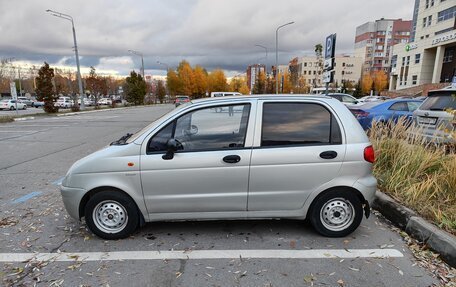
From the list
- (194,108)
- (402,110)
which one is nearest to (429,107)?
(402,110)

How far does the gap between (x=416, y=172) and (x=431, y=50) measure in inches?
2261

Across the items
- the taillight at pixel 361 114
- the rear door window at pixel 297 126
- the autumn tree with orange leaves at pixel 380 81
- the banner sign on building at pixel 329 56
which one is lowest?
the taillight at pixel 361 114

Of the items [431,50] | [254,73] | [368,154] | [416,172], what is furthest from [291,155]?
[431,50]

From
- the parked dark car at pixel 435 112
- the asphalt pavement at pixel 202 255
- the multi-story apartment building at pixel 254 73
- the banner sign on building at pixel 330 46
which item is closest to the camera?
the asphalt pavement at pixel 202 255

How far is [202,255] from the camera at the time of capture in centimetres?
325

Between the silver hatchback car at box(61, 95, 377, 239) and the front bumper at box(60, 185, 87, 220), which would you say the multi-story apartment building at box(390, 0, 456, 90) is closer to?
the silver hatchback car at box(61, 95, 377, 239)

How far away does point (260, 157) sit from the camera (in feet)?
11.1

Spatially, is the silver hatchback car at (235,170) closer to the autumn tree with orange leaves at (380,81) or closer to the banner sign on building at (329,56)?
the banner sign on building at (329,56)

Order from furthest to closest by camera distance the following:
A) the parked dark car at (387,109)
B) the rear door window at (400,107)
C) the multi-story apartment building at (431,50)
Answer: the multi-story apartment building at (431,50), the rear door window at (400,107), the parked dark car at (387,109)

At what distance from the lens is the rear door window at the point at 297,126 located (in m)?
3.48

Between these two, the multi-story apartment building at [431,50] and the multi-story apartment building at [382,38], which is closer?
the multi-story apartment building at [431,50]

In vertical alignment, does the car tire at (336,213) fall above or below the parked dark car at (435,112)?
below

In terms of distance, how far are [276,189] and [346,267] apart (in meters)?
1.08

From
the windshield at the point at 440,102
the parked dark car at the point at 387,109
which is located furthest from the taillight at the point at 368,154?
the parked dark car at the point at 387,109
